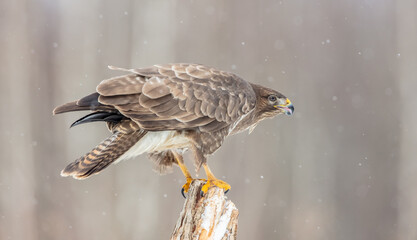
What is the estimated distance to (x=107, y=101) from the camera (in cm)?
330

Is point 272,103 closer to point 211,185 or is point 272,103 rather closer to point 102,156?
point 211,185

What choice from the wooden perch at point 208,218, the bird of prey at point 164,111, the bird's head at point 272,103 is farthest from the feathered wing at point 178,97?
the wooden perch at point 208,218

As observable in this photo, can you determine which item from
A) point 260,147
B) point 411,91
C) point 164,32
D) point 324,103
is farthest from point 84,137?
point 411,91

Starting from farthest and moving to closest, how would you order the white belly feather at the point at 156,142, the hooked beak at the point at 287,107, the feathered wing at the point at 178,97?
the hooked beak at the point at 287,107 → the white belly feather at the point at 156,142 → the feathered wing at the point at 178,97

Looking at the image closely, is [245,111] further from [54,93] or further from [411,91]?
[411,91]

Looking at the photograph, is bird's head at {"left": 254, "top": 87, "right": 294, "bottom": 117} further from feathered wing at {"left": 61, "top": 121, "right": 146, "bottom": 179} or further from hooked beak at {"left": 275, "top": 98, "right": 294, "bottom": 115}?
feathered wing at {"left": 61, "top": 121, "right": 146, "bottom": 179}

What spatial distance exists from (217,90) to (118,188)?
3.41m

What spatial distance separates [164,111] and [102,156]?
1.65ft

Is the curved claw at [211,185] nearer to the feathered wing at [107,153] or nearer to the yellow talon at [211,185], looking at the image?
the yellow talon at [211,185]

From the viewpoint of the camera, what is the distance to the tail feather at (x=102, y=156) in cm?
326

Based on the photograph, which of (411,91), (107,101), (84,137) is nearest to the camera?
(107,101)

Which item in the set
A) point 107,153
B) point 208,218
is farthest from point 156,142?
point 208,218

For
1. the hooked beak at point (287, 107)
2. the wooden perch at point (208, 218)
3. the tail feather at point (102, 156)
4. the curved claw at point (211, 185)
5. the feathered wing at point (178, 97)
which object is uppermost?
the feathered wing at point (178, 97)

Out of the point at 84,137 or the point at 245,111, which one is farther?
the point at 84,137
